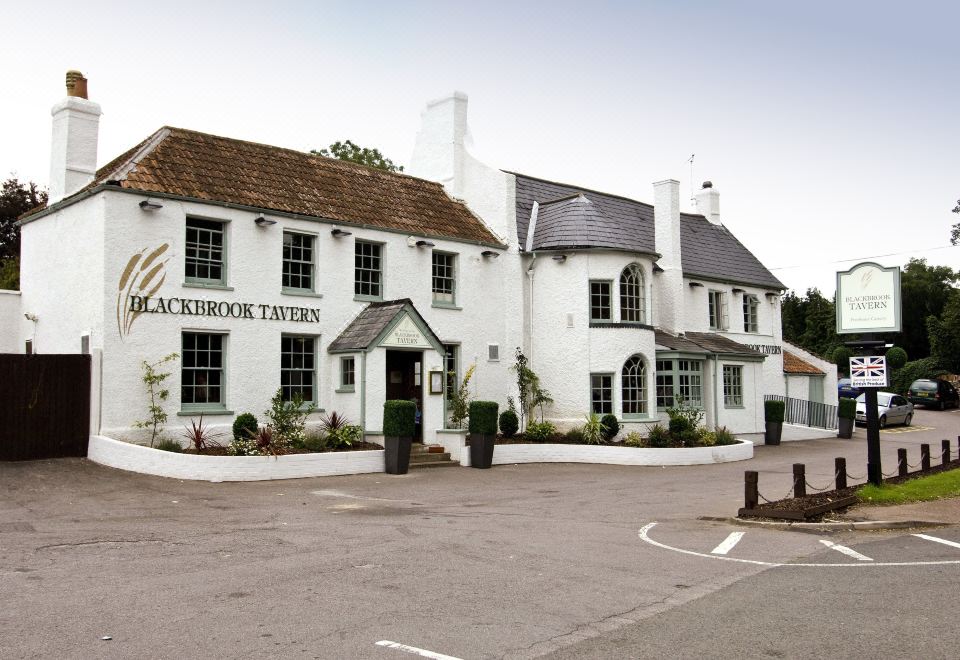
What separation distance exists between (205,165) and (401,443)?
818 centimetres

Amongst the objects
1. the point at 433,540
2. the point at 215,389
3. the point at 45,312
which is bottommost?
the point at 433,540

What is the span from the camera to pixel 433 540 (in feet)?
35.7

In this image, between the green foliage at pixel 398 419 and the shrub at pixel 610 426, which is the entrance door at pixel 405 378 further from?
the shrub at pixel 610 426

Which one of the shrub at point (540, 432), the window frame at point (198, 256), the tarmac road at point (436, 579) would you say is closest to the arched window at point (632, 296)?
the shrub at point (540, 432)

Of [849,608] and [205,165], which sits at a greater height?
[205,165]

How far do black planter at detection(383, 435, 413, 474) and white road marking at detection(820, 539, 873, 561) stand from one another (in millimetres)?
10011

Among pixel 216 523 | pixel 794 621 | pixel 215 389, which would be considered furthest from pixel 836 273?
pixel 215 389

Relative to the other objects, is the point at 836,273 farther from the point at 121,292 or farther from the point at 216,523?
the point at 121,292

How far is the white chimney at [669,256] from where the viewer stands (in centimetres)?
2855

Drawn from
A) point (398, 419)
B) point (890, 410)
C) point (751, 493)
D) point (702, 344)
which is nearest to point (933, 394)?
point (890, 410)

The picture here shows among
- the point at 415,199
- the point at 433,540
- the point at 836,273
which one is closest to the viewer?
the point at 433,540

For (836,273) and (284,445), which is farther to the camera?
(284,445)

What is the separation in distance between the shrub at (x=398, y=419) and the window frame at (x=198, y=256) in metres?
4.82

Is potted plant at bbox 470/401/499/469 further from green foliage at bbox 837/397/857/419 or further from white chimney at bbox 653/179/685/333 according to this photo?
green foliage at bbox 837/397/857/419
